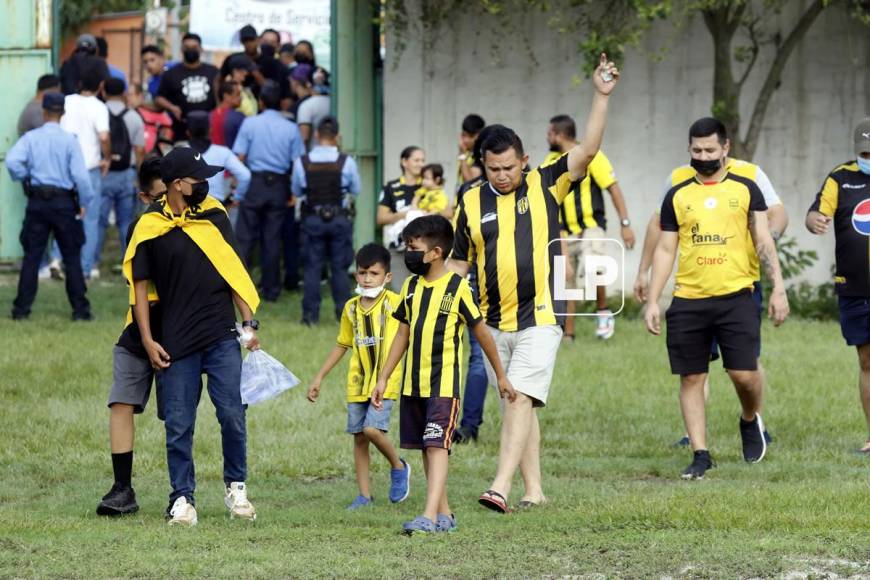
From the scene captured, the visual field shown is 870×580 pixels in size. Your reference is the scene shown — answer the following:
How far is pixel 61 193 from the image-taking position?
15453 millimetres

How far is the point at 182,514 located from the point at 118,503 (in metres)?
0.57

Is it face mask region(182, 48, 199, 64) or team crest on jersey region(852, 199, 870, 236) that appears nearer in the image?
team crest on jersey region(852, 199, 870, 236)

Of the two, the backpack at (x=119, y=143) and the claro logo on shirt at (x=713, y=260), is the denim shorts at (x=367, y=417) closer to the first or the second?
the claro logo on shirt at (x=713, y=260)

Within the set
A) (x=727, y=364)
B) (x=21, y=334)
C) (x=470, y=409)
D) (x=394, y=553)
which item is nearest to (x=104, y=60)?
(x=21, y=334)

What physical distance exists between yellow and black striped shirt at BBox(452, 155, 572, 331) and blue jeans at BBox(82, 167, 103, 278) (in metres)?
9.06

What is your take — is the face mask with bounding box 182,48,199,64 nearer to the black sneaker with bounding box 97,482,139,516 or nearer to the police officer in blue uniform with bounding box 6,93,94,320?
the police officer in blue uniform with bounding box 6,93,94,320

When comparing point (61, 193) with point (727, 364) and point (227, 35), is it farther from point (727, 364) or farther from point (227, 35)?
point (227, 35)

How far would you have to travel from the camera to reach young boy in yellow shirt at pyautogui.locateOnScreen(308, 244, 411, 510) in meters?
9.20

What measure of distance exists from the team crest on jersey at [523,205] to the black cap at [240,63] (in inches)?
414

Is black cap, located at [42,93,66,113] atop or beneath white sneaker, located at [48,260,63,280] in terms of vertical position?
atop

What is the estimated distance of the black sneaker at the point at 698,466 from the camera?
10.1 m

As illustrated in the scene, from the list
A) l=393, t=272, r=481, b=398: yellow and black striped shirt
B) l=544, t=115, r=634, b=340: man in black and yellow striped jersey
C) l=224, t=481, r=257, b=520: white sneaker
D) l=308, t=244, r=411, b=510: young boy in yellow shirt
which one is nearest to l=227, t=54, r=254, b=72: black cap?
l=544, t=115, r=634, b=340: man in black and yellow striped jersey

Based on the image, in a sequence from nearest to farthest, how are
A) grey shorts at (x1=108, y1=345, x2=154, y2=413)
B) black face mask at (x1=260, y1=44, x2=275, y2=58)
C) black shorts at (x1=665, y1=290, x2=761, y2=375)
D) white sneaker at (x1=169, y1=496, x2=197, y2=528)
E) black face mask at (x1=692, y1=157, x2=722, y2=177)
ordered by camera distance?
white sneaker at (x1=169, y1=496, x2=197, y2=528) < grey shorts at (x1=108, y1=345, x2=154, y2=413) < black face mask at (x1=692, y1=157, x2=722, y2=177) < black shorts at (x1=665, y1=290, x2=761, y2=375) < black face mask at (x1=260, y1=44, x2=275, y2=58)

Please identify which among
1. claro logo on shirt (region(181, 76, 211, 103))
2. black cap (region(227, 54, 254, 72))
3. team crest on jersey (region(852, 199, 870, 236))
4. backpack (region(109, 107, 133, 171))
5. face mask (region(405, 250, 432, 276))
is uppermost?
black cap (region(227, 54, 254, 72))
